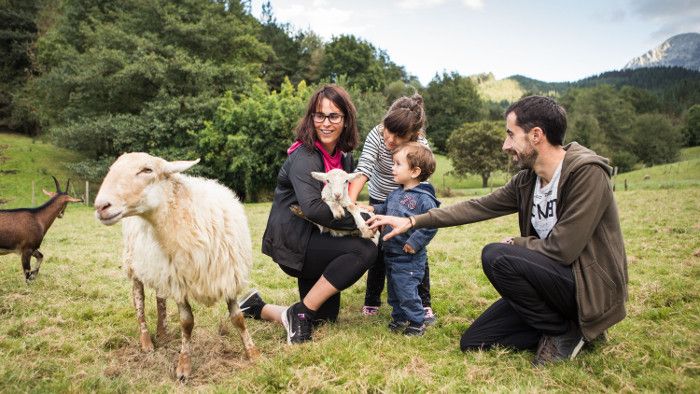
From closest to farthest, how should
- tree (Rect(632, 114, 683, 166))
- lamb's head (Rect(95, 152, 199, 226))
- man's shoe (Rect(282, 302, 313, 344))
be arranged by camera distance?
lamb's head (Rect(95, 152, 199, 226)) → man's shoe (Rect(282, 302, 313, 344)) → tree (Rect(632, 114, 683, 166))

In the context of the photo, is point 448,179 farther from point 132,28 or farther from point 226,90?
point 132,28

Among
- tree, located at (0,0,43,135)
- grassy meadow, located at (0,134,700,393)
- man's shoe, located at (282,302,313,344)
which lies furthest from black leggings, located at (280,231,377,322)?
tree, located at (0,0,43,135)

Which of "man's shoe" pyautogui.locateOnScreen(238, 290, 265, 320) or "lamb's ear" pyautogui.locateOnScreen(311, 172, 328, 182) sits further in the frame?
"man's shoe" pyautogui.locateOnScreen(238, 290, 265, 320)

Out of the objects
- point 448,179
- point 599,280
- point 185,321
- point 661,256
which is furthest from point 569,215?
point 448,179

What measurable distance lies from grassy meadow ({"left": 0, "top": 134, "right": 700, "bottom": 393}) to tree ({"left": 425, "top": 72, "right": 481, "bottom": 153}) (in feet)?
189

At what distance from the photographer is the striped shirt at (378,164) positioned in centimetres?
470

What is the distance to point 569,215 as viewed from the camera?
11.4 ft

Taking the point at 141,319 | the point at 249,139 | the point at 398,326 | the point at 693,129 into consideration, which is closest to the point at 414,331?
the point at 398,326

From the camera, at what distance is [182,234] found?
3.57 m

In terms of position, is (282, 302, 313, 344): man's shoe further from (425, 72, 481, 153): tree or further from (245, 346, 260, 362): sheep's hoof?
(425, 72, 481, 153): tree

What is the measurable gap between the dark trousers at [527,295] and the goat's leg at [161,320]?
3127 millimetres

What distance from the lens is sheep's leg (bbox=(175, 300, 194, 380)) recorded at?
367cm

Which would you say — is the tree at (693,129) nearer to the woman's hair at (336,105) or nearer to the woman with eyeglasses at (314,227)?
the woman's hair at (336,105)

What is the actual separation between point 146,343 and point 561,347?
398cm
